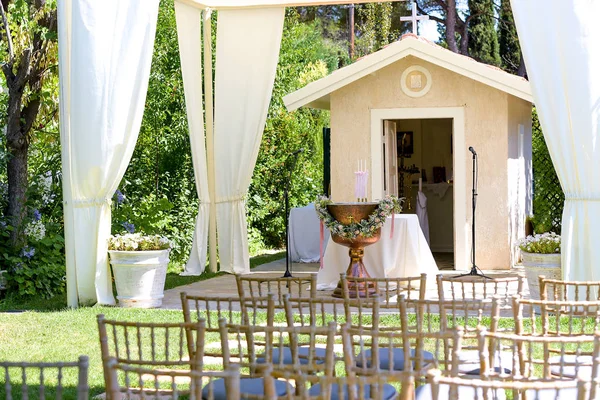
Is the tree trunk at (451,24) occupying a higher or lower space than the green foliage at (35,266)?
higher

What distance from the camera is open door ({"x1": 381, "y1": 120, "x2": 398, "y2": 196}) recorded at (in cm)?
1180

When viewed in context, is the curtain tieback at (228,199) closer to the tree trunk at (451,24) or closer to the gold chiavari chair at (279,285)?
the gold chiavari chair at (279,285)

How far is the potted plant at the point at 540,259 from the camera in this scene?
809 cm

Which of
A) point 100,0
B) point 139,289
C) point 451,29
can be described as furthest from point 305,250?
point 451,29

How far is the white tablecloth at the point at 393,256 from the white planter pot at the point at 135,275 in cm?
190

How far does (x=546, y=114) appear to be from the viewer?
7.87 m

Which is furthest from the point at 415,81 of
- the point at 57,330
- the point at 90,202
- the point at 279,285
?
the point at 279,285

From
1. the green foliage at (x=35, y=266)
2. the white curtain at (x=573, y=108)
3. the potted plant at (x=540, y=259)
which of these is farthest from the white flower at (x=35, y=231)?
the white curtain at (x=573, y=108)

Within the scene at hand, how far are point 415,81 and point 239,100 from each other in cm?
214

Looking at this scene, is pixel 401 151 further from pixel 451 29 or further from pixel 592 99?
pixel 451 29

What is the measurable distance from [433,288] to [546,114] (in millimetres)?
2654

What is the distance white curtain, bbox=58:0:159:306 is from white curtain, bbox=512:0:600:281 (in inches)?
143

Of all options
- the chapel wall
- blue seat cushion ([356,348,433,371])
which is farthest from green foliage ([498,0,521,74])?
blue seat cushion ([356,348,433,371])

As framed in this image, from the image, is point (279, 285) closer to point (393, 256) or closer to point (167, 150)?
point (393, 256)
